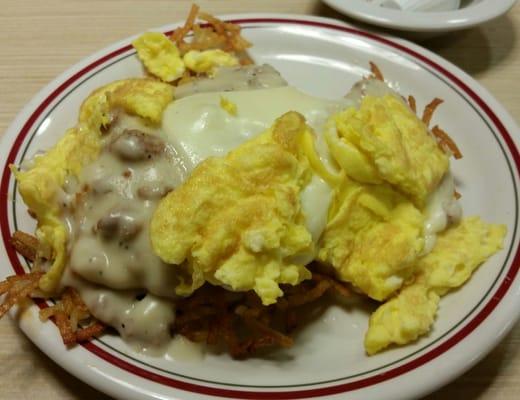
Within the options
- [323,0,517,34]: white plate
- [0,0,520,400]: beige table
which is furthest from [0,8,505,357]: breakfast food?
[0,0,520,400]: beige table

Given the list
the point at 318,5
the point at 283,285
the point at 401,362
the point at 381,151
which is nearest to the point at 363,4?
the point at 318,5

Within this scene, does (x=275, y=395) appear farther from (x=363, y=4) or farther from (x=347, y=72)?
(x=363, y=4)

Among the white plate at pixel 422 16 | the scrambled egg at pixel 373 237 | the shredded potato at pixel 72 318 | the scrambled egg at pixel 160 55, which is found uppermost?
the white plate at pixel 422 16

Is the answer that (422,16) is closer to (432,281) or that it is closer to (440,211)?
(440,211)

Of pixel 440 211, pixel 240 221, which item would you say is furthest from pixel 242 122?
pixel 440 211

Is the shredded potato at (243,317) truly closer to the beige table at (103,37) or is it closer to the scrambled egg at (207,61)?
the scrambled egg at (207,61)

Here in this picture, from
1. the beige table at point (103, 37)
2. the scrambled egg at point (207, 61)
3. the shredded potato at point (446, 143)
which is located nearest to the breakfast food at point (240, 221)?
the shredded potato at point (446, 143)

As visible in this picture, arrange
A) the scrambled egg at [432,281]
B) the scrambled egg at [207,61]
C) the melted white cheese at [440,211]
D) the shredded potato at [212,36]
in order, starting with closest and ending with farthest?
1. the scrambled egg at [432,281]
2. the melted white cheese at [440,211]
3. the scrambled egg at [207,61]
4. the shredded potato at [212,36]
